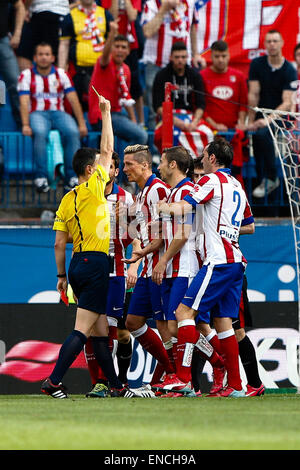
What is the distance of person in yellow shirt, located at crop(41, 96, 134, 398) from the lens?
761cm

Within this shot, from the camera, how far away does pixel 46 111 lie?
12297 mm

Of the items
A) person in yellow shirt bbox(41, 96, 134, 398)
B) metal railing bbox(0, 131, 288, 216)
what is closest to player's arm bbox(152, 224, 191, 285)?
person in yellow shirt bbox(41, 96, 134, 398)

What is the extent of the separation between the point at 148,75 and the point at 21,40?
6.28 feet

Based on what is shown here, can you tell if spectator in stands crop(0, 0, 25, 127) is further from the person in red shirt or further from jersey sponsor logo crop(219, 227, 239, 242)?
jersey sponsor logo crop(219, 227, 239, 242)

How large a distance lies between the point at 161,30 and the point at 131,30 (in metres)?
0.46

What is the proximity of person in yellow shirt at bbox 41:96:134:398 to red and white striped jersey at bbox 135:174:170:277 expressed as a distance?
2.10 feet

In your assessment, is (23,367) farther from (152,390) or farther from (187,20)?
(187,20)

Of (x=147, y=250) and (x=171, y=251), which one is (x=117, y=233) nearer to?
(x=147, y=250)

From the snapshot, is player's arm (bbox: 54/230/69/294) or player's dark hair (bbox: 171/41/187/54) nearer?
player's arm (bbox: 54/230/69/294)

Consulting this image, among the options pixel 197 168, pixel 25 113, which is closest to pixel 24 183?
pixel 25 113

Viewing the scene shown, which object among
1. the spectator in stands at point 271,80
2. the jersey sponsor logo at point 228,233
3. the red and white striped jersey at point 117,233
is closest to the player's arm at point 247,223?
the jersey sponsor logo at point 228,233

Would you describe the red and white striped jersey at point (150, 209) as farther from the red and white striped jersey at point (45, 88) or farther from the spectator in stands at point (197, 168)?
the red and white striped jersey at point (45, 88)

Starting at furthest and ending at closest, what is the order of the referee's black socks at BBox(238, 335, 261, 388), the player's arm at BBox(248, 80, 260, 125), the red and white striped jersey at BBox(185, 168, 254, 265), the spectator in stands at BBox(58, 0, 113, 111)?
the spectator in stands at BBox(58, 0, 113, 111) < the player's arm at BBox(248, 80, 260, 125) < the referee's black socks at BBox(238, 335, 261, 388) < the red and white striped jersey at BBox(185, 168, 254, 265)

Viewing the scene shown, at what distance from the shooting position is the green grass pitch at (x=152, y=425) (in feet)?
14.7
